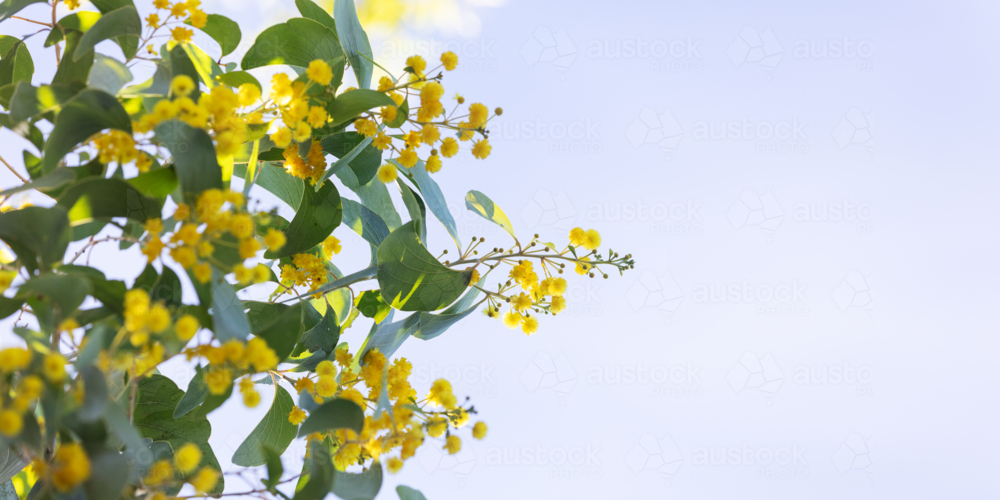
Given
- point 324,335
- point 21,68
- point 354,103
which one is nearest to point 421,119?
point 354,103

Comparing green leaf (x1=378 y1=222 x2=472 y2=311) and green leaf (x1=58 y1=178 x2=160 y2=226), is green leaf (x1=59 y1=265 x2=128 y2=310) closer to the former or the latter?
green leaf (x1=58 y1=178 x2=160 y2=226)

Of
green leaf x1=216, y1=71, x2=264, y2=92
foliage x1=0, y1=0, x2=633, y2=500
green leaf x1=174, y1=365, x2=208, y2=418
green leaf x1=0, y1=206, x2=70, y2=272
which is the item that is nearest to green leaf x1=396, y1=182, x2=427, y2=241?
foliage x1=0, y1=0, x2=633, y2=500

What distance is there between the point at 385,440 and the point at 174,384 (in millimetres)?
460

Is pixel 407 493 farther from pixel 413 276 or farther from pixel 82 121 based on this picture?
pixel 82 121

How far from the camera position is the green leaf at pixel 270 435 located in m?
1.06

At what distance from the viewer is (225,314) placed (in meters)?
0.65

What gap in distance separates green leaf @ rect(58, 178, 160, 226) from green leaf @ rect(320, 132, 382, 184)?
317 millimetres

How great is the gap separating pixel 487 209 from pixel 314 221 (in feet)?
1.01

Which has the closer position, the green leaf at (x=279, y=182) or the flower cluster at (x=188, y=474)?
the flower cluster at (x=188, y=474)

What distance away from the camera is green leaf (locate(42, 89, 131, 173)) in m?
→ 0.63

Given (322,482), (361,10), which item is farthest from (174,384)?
(361,10)

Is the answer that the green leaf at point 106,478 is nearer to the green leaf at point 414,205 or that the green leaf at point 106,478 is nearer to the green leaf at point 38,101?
the green leaf at point 38,101

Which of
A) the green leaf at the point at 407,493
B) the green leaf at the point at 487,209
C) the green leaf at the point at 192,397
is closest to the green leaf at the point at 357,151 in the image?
the green leaf at the point at 487,209

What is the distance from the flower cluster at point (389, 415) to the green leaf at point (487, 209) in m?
0.31
